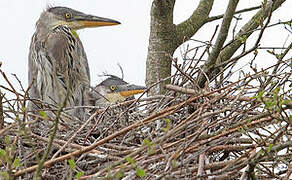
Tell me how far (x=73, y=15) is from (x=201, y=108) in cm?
245

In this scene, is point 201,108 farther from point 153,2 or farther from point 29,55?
point 29,55

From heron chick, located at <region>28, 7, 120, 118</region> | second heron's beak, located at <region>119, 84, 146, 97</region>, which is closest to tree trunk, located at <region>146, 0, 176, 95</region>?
heron chick, located at <region>28, 7, 120, 118</region>

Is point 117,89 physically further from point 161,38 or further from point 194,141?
point 194,141

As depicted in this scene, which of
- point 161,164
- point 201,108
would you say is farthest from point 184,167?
point 201,108

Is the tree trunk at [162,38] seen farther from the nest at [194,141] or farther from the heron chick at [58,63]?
the nest at [194,141]

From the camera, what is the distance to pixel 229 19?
114 inches

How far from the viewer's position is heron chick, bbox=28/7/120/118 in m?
4.02

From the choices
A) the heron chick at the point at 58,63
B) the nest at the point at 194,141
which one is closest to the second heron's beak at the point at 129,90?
the heron chick at the point at 58,63

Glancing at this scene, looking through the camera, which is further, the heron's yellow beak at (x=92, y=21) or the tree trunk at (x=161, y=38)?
the heron's yellow beak at (x=92, y=21)

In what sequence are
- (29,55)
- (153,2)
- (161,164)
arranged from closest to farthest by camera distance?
(161,164), (153,2), (29,55)

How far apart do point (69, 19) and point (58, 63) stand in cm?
64

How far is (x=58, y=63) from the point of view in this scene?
158 inches

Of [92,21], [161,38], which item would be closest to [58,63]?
[92,21]

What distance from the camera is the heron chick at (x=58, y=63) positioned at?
158 inches
